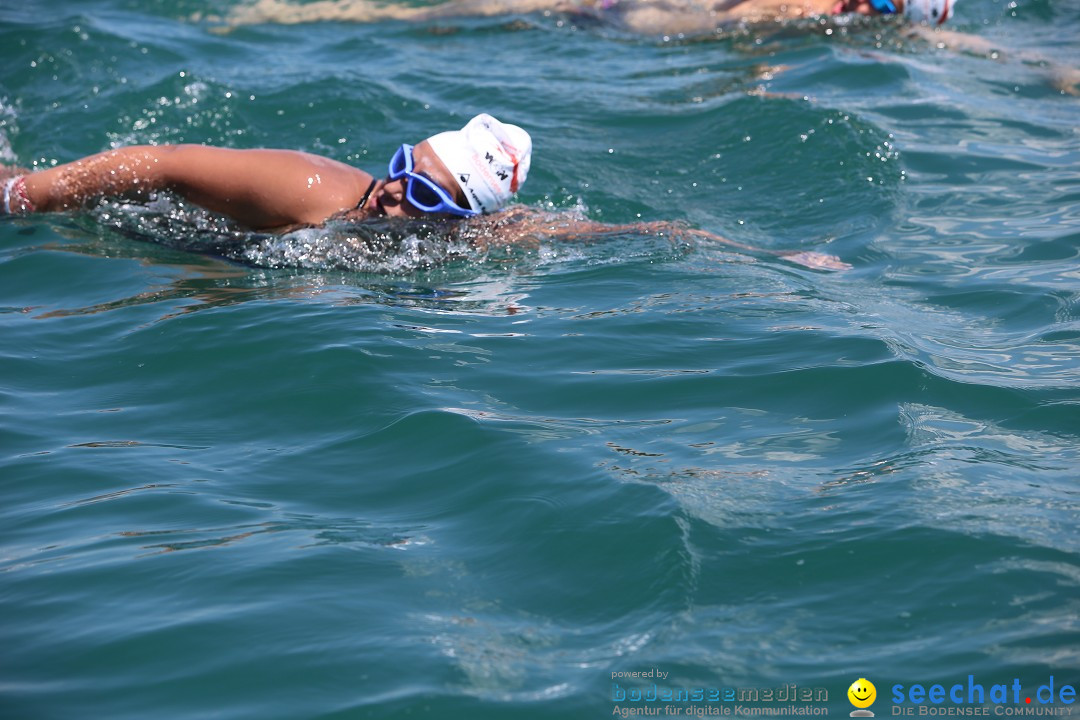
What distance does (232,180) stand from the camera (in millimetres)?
5719

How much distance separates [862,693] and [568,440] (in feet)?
5.25

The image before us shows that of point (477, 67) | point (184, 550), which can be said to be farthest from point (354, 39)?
point (184, 550)

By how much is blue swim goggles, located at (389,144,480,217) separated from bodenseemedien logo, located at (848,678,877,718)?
3.72 metres

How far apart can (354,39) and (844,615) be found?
372 inches

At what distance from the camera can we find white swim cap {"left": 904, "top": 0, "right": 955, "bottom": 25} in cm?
1082

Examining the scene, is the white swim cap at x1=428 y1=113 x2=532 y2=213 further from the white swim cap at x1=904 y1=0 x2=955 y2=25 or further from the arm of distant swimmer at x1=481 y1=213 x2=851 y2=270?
the white swim cap at x1=904 y1=0 x2=955 y2=25

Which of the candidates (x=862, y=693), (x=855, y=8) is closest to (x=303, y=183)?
(x=862, y=693)

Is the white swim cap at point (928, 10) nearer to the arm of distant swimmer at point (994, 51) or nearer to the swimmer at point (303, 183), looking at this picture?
the arm of distant swimmer at point (994, 51)

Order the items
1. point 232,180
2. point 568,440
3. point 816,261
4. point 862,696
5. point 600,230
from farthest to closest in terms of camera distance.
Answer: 1. point 600,230
2. point 816,261
3. point 232,180
4. point 568,440
5. point 862,696

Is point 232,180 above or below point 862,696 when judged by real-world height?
above

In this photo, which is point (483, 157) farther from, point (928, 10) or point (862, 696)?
point (928, 10)

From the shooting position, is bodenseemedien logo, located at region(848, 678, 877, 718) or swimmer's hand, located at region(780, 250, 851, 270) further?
swimmer's hand, located at region(780, 250, 851, 270)

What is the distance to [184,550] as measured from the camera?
11.4 feet

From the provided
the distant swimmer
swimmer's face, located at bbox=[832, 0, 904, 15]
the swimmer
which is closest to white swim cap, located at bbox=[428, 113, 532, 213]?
the swimmer
